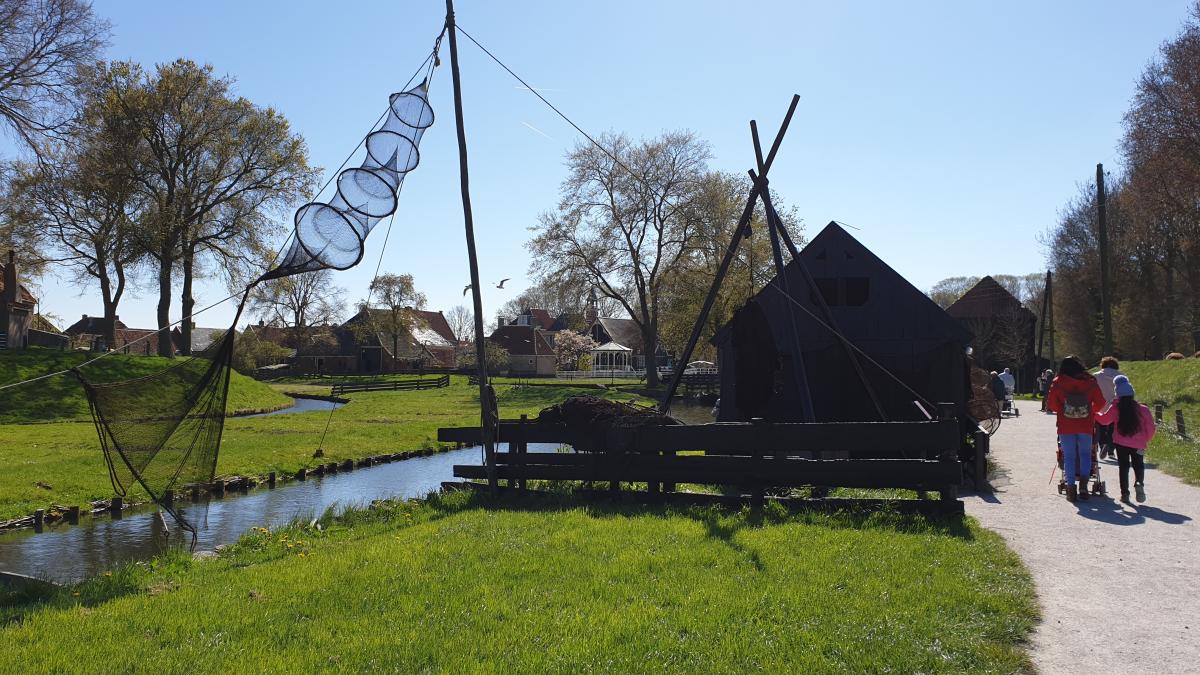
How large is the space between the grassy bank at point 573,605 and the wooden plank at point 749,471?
55 cm

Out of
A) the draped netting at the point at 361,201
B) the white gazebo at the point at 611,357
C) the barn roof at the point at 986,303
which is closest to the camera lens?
the draped netting at the point at 361,201

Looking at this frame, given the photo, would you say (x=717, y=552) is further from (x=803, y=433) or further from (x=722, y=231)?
(x=722, y=231)

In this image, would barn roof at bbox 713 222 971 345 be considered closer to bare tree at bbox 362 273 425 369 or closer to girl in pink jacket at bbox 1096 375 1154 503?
girl in pink jacket at bbox 1096 375 1154 503

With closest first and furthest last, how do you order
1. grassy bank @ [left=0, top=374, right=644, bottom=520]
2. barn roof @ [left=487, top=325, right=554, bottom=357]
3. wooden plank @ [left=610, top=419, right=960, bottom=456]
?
wooden plank @ [left=610, top=419, right=960, bottom=456], grassy bank @ [left=0, top=374, right=644, bottom=520], barn roof @ [left=487, top=325, right=554, bottom=357]

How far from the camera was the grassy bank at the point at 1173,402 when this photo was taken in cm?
1466

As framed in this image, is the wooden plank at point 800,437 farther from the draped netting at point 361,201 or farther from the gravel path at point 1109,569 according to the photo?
the draped netting at point 361,201

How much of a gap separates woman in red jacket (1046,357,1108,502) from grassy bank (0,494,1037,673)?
3.29 meters

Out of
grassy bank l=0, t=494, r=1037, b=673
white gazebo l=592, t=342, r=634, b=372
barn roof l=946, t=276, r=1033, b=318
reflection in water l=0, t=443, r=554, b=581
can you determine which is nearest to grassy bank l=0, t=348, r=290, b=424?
reflection in water l=0, t=443, r=554, b=581

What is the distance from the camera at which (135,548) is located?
11914 millimetres

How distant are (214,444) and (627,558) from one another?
5221mm

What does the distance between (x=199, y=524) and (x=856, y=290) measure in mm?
14449

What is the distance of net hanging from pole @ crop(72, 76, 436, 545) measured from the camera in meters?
8.59

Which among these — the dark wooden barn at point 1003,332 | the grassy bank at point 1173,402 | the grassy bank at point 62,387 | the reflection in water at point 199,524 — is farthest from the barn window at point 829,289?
the dark wooden barn at point 1003,332

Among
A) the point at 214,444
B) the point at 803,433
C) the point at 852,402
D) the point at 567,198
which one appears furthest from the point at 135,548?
the point at 567,198
